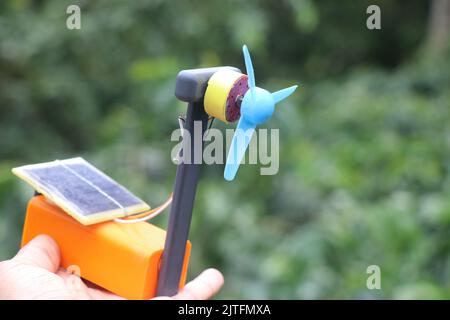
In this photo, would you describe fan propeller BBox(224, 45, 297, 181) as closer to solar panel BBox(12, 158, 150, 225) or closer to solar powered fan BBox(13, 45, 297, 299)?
solar powered fan BBox(13, 45, 297, 299)

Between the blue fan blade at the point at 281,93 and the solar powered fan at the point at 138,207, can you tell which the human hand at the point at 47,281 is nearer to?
the solar powered fan at the point at 138,207

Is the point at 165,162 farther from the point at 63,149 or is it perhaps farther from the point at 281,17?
the point at 281,17

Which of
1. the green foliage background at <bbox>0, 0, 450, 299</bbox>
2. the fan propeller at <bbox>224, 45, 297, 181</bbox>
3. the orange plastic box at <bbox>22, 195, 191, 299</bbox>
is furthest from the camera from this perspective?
the green foliage background at <bbox>0, 0, 450, 299</bbox>

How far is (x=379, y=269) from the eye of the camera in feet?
6.69

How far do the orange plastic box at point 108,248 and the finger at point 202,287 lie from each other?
0.06ft

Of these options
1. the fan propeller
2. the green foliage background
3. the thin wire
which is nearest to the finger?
the thin wire

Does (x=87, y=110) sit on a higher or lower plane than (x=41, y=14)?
lower

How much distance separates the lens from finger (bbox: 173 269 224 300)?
0.92 m

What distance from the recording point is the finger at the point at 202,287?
0.92 meters

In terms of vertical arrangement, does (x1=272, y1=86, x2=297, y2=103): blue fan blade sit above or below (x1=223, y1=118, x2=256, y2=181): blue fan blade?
above

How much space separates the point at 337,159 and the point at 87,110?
1.34 meters

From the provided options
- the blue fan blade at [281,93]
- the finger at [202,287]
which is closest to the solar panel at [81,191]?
the finger at [202,287]

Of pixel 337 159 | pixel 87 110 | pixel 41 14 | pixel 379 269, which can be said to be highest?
pixel 41 14

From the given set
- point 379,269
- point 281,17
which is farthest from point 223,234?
point 281,17
